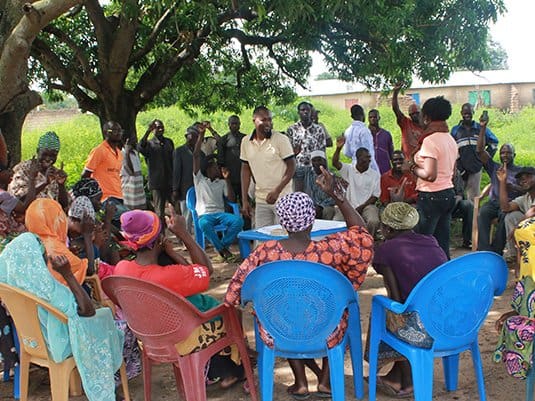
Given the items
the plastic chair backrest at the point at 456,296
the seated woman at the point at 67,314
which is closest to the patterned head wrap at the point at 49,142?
the seated woman at the point at 67,314

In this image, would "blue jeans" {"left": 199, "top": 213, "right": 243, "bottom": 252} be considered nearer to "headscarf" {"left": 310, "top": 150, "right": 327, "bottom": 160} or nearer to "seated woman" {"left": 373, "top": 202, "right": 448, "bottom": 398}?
"headscarf" {"left": 310, "top": 150, "right": 327, "bottom": 160}

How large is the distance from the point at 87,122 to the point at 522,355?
28.9 metres

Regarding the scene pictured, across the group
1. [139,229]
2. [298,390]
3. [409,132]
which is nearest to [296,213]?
[139,229]

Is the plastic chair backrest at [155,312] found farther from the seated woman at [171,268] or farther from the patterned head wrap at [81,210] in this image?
the patterned head wrap at [81,210]

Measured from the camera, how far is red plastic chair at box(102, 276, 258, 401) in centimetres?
321

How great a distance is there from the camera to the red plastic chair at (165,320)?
126 inches

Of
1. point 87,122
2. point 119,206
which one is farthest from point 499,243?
point 87,122

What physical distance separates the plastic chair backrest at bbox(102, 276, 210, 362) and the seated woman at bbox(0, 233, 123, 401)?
6.9 inches

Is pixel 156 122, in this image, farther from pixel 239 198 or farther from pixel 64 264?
pixel 64 264

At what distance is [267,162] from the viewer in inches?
236

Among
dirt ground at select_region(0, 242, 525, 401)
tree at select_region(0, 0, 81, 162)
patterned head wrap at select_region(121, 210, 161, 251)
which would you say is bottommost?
dirt ground at select_region(0, 242, 525, 401)

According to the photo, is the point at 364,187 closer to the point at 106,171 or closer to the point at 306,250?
the point at 106,171

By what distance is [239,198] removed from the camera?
27.0 ft

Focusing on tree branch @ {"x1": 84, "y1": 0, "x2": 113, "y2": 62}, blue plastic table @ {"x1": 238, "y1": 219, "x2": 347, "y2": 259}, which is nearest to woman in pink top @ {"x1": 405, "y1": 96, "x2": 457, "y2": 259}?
blue plastic table @ {"x1": 238, "y1": 219, "x2": 347, "y2": 259}
